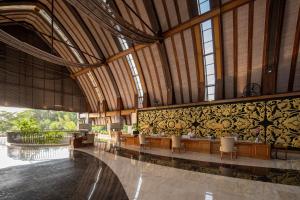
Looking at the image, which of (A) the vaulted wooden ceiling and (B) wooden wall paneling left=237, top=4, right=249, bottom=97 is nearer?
(A) the vaulted wooden ceiling

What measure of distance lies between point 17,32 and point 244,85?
17.6m

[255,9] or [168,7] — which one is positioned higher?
[168,7]

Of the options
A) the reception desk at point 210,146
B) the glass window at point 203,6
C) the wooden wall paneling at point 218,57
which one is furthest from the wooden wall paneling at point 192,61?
the reception desk at point 210,146

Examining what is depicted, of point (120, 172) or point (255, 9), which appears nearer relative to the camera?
point (120, 172)

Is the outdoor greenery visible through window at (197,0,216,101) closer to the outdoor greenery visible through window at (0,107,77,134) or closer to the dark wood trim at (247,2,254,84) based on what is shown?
the dark wood trim at (247,2,254,84)

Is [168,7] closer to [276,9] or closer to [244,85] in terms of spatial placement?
[276,9]

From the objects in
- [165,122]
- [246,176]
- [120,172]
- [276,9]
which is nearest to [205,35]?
[276,9]

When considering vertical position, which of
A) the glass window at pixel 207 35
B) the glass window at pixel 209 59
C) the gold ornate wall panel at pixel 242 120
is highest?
the glass window at pixel 207 35

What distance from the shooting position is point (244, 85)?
9.26 metres

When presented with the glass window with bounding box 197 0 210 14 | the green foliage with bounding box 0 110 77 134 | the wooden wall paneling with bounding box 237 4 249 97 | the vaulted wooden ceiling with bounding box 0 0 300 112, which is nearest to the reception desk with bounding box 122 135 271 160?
the vaulted wooden ceiling with bounding box 0 0 300 112

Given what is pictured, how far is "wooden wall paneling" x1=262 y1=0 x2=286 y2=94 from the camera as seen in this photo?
7.05 metres

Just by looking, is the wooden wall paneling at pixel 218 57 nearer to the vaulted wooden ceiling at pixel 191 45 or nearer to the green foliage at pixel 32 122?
the vaulted wooden ceiling at pixel 191 45

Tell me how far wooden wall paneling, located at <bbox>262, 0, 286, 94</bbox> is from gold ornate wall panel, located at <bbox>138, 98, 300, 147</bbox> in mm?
918

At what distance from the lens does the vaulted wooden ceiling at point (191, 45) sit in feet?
25.1
